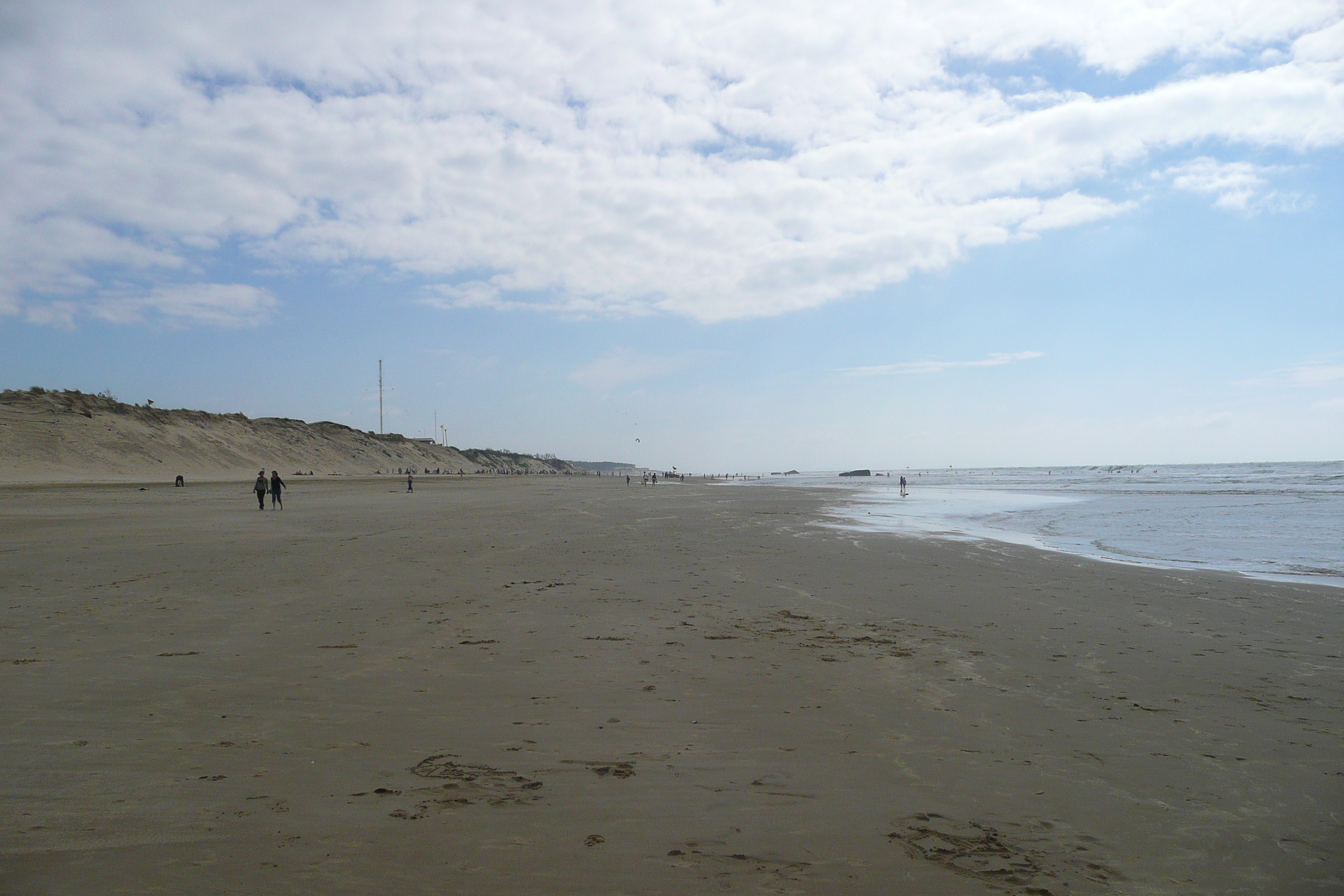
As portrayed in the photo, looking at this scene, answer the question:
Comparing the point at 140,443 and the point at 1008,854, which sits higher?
the point at 140,443

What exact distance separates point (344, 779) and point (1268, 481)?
7656cm

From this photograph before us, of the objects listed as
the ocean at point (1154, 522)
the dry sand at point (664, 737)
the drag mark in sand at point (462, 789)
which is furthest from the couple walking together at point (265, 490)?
the drag mark in sand at point (462, 789)

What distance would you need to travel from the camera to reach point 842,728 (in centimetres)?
510

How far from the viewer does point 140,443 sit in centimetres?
5678

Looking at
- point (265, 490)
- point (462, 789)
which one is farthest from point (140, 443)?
point (462, 789)

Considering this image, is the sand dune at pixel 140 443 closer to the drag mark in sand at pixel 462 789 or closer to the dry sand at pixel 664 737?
the dry sand at pixel 664 737

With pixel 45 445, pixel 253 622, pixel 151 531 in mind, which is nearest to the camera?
pixel 253 622

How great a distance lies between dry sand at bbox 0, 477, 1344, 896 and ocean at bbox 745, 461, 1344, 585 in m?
4.62

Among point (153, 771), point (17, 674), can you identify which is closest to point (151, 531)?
point (17, 674)

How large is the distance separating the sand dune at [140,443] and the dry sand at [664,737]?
164 ft

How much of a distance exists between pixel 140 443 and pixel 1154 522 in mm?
68915

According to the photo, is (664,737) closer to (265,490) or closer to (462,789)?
(462,789)

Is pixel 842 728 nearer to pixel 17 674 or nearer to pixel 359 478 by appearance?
pixel 17 674

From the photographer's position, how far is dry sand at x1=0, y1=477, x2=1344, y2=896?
3.32 meters
